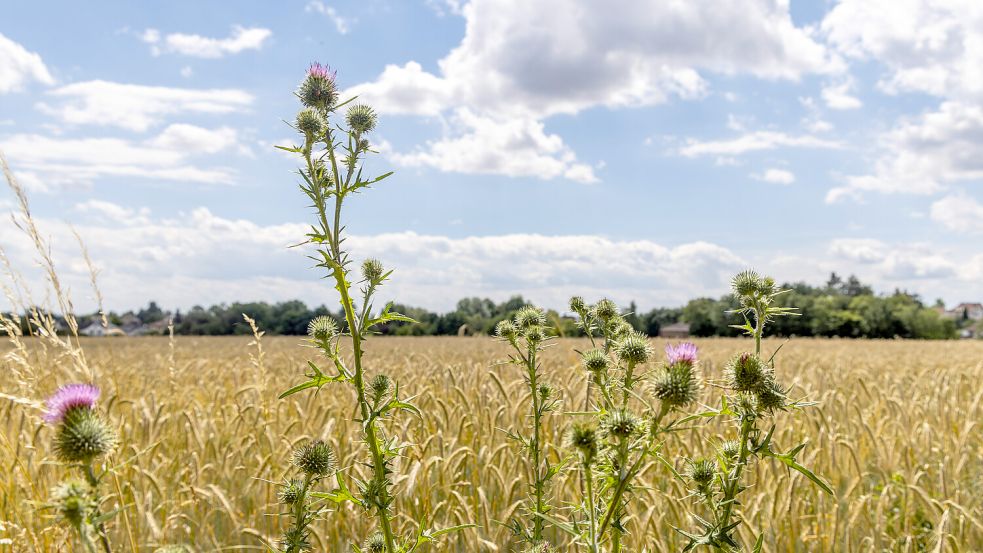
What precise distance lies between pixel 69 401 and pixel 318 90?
56.5 inches

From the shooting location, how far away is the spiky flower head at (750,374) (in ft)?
5.26

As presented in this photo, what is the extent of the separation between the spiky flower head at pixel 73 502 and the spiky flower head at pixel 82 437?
0.35 feet

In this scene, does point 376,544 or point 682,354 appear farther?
point 376,544

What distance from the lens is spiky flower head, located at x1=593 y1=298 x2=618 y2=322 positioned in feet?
8.50

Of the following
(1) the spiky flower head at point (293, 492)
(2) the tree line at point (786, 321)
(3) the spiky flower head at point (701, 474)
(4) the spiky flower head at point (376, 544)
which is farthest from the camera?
(2) the tree line at point (786, 321)

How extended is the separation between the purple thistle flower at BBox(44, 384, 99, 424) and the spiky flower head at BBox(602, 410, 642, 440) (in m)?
1.42

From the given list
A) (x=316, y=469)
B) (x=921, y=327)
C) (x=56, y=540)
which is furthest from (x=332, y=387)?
(x=921, y=327)

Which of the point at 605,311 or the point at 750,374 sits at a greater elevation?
the point at 605,311

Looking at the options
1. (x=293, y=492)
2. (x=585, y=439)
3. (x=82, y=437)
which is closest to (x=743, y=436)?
(x=585, y=439)

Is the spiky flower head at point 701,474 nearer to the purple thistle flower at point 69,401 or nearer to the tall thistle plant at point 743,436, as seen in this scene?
the tall thistle plant at point 743,436

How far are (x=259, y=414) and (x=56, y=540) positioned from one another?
222 cm

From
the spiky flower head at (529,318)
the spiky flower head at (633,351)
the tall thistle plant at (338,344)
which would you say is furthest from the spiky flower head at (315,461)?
the spiky flower head at (633,351)

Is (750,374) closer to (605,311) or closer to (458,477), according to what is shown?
(605,311)

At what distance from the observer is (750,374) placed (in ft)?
5.29
